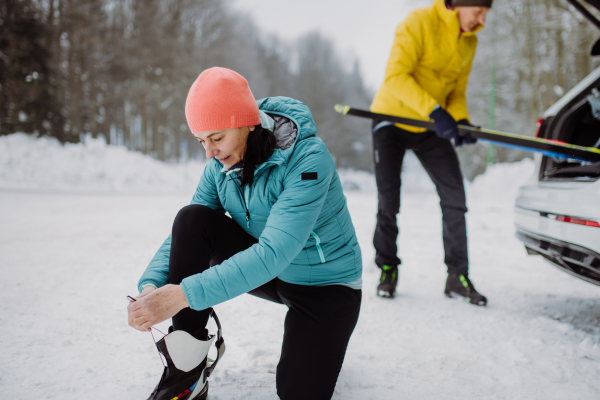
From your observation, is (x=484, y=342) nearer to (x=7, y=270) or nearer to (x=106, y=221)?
(x=7, y=270)

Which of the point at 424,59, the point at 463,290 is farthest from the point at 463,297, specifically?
the point at 424,59

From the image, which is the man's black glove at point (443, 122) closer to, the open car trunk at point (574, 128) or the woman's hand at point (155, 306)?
the open car trunk at point (574, 128)

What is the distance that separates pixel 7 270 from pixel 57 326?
1.10m

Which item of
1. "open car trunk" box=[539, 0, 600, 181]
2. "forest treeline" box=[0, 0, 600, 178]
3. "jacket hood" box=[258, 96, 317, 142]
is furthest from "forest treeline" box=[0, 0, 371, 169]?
"jacket hood" box=[258, 96, 317, 142]

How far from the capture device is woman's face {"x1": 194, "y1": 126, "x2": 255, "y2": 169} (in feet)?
4.02

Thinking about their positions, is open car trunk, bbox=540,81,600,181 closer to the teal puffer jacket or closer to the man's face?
the man's face

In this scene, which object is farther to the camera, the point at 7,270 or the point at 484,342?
the point at 7,270

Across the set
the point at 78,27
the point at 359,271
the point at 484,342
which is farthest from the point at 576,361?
the point at 78,27

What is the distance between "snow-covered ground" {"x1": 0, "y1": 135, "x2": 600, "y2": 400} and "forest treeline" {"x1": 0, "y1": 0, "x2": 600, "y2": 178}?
6.09m

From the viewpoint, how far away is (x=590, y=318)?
7.08 ft

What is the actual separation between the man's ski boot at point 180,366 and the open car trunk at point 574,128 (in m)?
2.19

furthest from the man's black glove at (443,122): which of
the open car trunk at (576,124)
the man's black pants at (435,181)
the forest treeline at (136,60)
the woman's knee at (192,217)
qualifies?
the forest treeline at (136,60)

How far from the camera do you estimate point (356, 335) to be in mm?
1916

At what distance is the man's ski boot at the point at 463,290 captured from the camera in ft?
7.68
